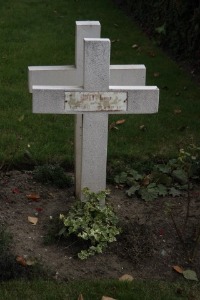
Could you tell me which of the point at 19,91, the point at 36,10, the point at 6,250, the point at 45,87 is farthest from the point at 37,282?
the point at 36,10

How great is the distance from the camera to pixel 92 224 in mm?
4945

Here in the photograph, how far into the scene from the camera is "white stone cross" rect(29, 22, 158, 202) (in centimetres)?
475

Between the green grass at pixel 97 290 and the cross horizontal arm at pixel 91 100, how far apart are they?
112 centimetres

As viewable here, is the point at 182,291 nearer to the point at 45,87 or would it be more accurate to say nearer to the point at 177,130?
the point at 45,87

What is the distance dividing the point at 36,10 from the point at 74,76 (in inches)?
274

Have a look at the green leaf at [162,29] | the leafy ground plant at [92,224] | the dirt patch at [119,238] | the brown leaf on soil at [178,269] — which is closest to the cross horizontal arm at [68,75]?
the leafy ground plant at [92,224]

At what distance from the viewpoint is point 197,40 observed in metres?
9.25

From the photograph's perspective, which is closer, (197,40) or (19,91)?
(19,91)

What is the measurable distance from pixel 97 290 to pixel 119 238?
63 cm

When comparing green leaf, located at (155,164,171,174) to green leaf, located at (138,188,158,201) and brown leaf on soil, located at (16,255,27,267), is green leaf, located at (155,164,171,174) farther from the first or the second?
brown leaf on soil, located at (16,255,27,267)

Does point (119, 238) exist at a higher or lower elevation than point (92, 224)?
lower

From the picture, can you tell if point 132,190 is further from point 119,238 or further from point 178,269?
point 178,269

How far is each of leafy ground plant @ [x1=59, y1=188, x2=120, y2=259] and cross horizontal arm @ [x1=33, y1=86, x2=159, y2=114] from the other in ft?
1.93

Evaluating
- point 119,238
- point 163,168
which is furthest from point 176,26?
point 119,238
